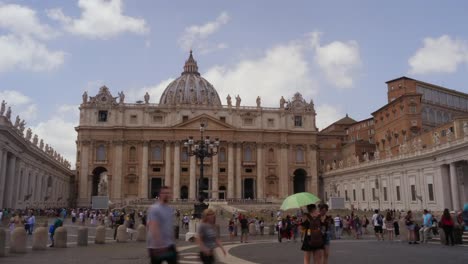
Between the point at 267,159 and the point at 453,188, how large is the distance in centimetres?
3928

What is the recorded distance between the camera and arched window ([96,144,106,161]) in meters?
71.0

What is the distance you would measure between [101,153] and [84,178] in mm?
4835

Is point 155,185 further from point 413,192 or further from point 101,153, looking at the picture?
point 413,192

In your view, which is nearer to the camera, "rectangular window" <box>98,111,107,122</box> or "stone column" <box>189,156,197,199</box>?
"stone column" <box>189,156,197,199</box>

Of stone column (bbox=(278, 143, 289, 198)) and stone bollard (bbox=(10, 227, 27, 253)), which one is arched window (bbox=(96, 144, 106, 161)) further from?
stone bollard (bbox=(10, 227, 27, 253))

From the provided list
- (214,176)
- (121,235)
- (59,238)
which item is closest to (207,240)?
(59,238)

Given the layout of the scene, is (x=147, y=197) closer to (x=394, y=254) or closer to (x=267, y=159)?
(x=267, y=159)

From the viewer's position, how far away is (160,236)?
645 centimetres

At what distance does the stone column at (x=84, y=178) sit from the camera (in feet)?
224

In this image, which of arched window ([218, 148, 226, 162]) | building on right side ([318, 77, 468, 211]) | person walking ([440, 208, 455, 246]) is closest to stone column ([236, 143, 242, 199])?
arched window ([218, 148, 226, 162])

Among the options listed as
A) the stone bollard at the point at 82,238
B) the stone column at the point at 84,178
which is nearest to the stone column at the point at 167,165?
the stone column at the point at 84,178

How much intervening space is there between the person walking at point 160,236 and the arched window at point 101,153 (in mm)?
67537

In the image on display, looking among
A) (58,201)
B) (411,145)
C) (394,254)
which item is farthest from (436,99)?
(58,201)

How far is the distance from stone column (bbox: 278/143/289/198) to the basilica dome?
28.8 m
